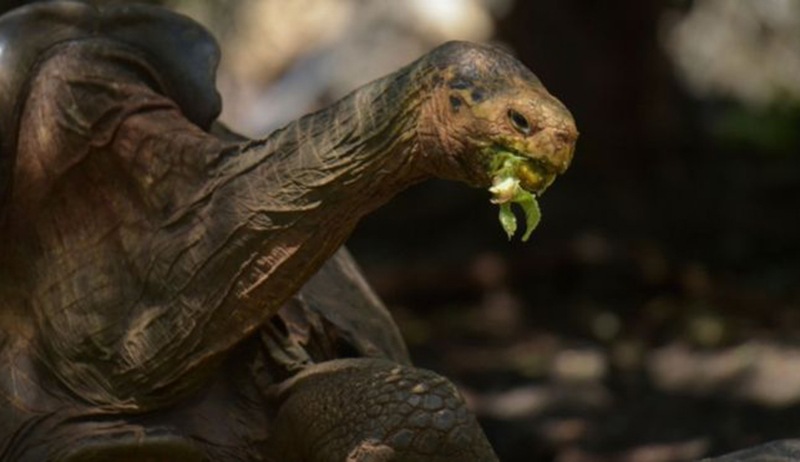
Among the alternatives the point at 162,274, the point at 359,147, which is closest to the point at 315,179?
the point at 359,147

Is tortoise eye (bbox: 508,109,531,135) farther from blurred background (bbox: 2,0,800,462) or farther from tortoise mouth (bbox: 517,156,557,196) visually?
blurred background (bbox: 2,0,800,462)

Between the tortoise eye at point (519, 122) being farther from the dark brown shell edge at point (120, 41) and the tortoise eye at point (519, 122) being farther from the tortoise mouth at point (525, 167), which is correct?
the dark brown shell edge at point (120, 41)

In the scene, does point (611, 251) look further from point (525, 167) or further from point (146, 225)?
point (525, 167)

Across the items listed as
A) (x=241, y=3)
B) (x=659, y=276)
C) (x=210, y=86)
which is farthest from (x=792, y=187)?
(x=210, y=86)

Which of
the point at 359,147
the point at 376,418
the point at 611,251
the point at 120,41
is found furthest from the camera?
the point at 611,251

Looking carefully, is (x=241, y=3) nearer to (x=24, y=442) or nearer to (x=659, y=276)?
(x=659, y=276)

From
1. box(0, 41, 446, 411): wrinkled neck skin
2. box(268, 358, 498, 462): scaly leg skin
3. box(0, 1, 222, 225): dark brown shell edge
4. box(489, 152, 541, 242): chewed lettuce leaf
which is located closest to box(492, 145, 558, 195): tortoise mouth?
box(489, 152, 541, 242): chewed lettuce leaf
